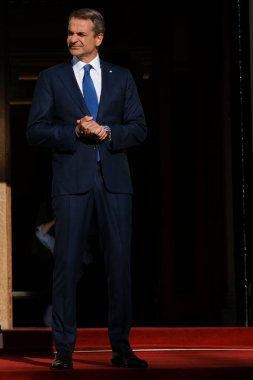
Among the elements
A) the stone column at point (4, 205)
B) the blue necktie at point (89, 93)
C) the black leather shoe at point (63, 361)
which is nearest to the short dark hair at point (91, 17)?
the blue necktie at point (89, 93)

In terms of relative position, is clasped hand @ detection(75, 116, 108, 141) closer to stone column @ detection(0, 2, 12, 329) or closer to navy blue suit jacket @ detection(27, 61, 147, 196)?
navy blue suit jacket @ detection(27, 61, 147, 196)

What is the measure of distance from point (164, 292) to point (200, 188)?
98 centimetres

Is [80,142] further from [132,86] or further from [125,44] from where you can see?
[125,44]

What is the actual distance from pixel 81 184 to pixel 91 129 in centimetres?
32

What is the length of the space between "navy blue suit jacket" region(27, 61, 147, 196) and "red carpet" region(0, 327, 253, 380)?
0.91m

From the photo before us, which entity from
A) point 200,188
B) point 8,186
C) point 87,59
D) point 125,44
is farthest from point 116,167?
point 125,44

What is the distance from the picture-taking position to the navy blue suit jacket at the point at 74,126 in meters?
5.75

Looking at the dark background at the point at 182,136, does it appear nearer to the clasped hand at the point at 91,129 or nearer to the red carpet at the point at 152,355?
the red carpet at the point at 152,355

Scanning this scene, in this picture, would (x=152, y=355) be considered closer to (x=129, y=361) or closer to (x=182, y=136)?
(x=129, y=361)

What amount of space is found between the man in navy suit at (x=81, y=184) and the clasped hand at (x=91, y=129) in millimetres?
74

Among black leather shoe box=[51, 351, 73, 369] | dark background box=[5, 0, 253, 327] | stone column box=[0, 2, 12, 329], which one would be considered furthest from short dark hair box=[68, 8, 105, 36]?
dark background box=[5, 0, 253, 327]

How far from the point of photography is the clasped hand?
5.57 metres

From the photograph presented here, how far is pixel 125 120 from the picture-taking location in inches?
233

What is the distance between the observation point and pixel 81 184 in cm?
574
